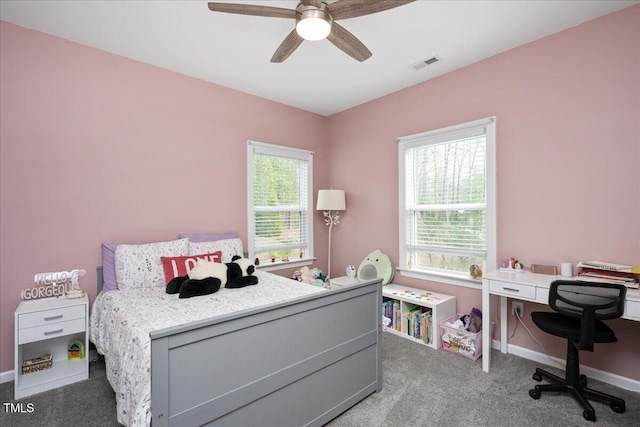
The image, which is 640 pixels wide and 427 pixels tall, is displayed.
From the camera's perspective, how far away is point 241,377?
148 centimetres

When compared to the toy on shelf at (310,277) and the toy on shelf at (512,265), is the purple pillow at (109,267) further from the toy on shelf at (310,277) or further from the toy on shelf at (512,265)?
the toy on shelf at (512,265)

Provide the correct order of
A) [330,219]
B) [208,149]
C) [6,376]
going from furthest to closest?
[330,219]
[208,149]
[6,376]

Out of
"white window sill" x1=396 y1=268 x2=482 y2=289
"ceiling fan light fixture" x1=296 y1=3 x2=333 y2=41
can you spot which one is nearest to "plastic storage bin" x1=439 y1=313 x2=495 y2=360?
"white window sill" x1=396 y1=268 x2=482 y2=289

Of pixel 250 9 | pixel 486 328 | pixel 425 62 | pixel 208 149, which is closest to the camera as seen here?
Answer: pixel 250 9

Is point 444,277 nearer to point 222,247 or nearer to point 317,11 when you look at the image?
point 222,247

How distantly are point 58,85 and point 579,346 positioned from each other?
168 inches

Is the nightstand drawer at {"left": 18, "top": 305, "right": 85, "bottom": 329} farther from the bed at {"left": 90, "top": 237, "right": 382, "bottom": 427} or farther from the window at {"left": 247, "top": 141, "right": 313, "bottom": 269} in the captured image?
the window at {"left": 247, "top": 141, "right": 313, "bottom": 269}

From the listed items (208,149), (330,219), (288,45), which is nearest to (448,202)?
(330,219)

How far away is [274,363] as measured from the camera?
160 cm

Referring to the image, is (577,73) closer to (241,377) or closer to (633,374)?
(633,374)

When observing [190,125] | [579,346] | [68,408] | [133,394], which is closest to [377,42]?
[190,125]

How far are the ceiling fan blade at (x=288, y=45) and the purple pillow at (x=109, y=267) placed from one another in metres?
2.12

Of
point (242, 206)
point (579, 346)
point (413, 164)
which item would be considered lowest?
point (579, 346)

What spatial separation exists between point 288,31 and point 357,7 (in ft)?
2.87
